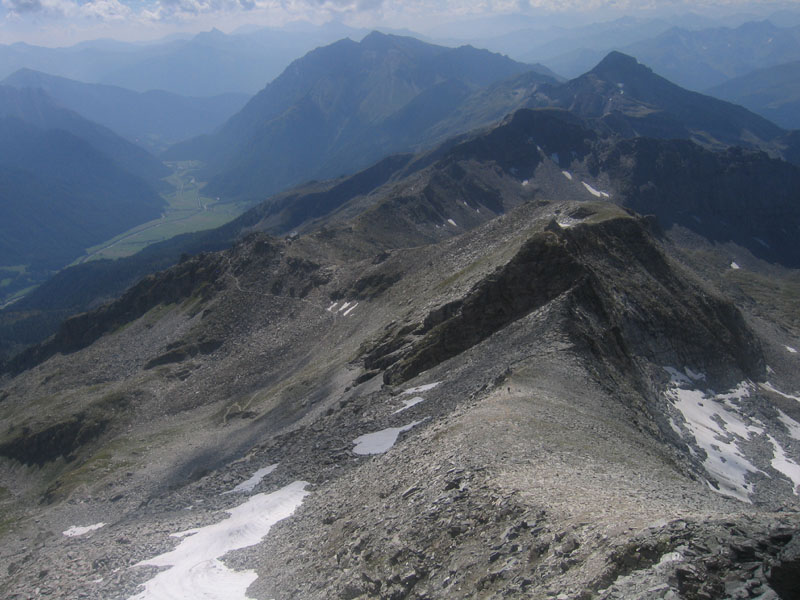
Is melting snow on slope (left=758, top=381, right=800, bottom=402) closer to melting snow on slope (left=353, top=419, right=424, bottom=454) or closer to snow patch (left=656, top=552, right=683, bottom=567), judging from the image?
melting snow on slope (left=353, top=419, right=424, bottom=454)

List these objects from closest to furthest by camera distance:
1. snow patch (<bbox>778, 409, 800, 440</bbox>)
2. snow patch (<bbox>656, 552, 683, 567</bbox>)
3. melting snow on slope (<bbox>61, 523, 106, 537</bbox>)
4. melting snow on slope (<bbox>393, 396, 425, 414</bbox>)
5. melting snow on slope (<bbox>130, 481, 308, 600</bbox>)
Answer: snow patch (<bbox>656, 552, 683, 567</bbox>) → melting snow on slope (<bbox>130, 481, 308, 600</bbox>) → melting snow on slope (<bbox>393, 396, 425, 414</bbox>) → melting snow on slope (<bbox>61, 523, 106, 537</bbox>) → snow patch (<bbox>778, 409, 800, 440</bbox>)

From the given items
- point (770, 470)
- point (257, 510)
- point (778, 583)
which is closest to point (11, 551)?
point (257, 510)

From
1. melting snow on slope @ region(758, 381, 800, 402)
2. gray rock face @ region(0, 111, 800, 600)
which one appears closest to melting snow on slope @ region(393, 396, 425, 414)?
gray rock face @ region(0, 111, 800, 600)

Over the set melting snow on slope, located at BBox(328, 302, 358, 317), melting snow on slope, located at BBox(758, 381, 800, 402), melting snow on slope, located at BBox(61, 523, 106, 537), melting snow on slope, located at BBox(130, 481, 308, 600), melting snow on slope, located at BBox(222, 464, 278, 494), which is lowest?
melting snow on slope, located at BBox(61, 523, 106, 537)

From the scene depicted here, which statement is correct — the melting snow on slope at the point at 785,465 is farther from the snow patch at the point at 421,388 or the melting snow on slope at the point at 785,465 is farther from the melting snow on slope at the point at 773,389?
the snow patch at the point at 421,388

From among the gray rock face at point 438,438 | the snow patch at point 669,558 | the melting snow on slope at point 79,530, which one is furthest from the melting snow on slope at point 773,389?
the melting snow on slope at point 79,530

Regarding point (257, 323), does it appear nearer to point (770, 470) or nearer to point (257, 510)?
point (257, 510)

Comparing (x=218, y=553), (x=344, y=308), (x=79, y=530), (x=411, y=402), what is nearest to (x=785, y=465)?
(x=411, y=402)
